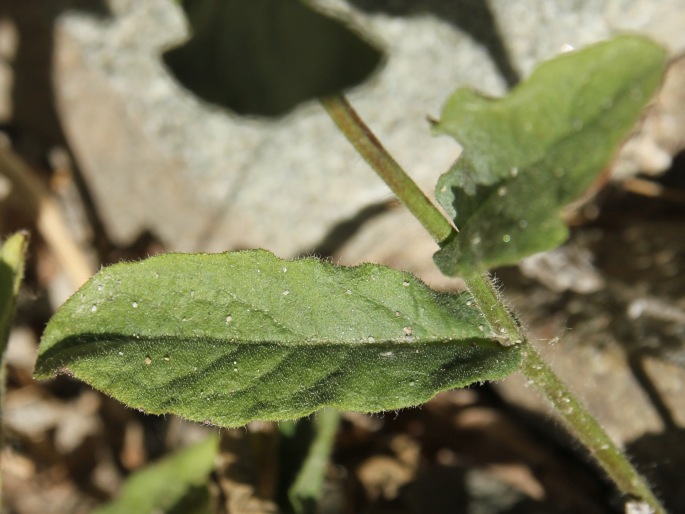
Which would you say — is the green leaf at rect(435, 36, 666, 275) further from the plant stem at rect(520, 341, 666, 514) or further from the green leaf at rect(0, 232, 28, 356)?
the green leaf at rect(0, 232, 28, 356)

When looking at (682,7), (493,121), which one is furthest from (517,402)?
(493,121)

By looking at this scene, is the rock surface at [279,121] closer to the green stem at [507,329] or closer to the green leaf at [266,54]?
the green leaf at [266,54]

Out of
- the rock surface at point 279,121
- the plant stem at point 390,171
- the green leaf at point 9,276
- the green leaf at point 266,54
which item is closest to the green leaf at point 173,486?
the rock surface at point 279,121

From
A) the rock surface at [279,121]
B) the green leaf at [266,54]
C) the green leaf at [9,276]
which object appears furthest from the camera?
the rock surface at [279,121]

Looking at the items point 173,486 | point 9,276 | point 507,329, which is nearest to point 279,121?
point 9,276

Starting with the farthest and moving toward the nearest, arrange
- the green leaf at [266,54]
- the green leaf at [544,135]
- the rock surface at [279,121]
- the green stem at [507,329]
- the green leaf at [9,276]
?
the rock surface at [279,121] → the green leaf at [266,54] → the green leaf at [9,276] → the green stem at [507,329] → the green leaf at [544,135]

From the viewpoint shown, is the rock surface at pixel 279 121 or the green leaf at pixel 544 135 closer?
the green leaf at pixel 544 135

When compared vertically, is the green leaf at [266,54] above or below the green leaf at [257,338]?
above

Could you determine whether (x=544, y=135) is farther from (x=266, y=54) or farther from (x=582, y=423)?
(x=266, y=54)
